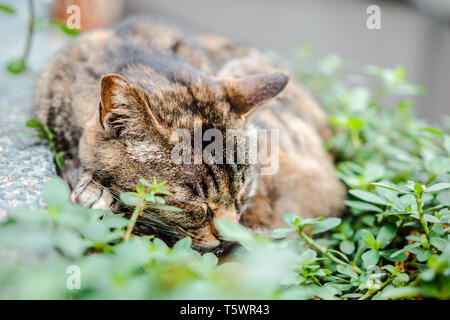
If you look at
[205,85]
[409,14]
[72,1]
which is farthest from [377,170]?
[409,14]

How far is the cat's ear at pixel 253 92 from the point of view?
58.4 inches

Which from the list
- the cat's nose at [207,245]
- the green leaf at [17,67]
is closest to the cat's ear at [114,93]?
the cat's nose at [207,245]

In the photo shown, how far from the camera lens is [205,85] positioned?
1471mm

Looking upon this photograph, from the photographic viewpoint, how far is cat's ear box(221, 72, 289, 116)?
1.48 meters

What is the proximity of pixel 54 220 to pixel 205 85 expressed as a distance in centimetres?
90

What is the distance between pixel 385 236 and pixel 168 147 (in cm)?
79

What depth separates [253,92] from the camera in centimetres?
149

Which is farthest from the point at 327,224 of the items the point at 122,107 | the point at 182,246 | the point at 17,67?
the point at 17,67

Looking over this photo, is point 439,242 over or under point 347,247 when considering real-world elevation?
over

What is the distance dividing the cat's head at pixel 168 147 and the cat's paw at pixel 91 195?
4 cm

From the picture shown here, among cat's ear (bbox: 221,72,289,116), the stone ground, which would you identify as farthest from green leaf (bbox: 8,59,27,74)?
cat's ear (bbox: 221,72,289,116)

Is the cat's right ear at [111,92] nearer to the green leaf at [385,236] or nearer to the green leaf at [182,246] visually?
the green leaf at [182,246]

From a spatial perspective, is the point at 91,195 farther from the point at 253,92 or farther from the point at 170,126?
the point at 253,92
